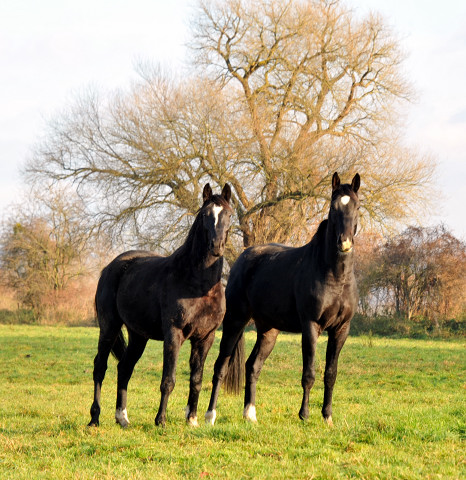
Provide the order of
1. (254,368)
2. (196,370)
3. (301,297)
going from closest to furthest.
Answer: (196,370)
(301,297)
(254,368)

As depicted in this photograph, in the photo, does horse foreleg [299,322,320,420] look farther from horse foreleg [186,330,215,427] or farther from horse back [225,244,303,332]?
horse foreleg [186,330,215,427]

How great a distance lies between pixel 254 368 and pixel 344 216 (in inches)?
100

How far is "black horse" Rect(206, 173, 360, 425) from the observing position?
272 inches

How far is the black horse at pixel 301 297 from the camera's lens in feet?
22.7

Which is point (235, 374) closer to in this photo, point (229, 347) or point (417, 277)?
point (229, 347)

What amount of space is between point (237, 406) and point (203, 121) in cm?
2124

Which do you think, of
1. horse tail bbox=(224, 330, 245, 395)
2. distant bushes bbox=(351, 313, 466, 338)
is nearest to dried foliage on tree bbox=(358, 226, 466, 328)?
distant bushes bbox=(351, 313, 466, 338)

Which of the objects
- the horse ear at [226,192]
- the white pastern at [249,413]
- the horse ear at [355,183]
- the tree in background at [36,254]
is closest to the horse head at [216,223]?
the horse ear at [226,192]

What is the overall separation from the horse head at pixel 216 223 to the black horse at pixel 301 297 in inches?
45.4

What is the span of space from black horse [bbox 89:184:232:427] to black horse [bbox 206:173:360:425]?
0.90 meters

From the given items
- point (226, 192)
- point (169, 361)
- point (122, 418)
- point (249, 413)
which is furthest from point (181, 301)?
point (249, 413)

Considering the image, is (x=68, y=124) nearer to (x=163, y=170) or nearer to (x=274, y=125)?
(x=163, y=170)

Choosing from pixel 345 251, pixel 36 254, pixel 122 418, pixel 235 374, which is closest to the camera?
pixel 345 251

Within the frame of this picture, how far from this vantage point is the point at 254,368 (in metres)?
8.04
